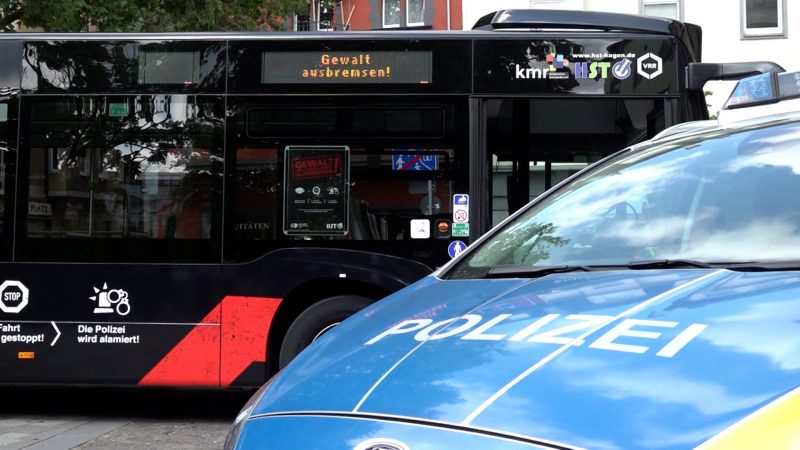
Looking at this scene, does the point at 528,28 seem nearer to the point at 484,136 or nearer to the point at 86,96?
the point at 484,136

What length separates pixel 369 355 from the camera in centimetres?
219

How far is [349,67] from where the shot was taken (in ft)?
21.4

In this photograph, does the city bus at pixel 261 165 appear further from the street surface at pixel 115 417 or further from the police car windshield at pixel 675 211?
the police car windshield at pixel 675 211

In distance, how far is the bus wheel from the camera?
630cm

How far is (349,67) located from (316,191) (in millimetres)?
975

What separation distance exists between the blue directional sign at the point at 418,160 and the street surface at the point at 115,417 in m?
2.32

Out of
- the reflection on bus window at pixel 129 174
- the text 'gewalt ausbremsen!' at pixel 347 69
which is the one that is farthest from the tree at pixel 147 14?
the text 'gewalt ausbremsen!' at pixel 347 69

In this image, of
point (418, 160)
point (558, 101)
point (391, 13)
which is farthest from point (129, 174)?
point (391, 13)

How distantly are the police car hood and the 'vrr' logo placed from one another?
14.2ft

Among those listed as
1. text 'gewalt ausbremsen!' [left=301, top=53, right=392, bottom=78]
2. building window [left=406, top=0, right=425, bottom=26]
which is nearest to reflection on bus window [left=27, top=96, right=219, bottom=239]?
text 'gewalt ausbremsen!' [left=301, top=53, right=392, bottom=78]

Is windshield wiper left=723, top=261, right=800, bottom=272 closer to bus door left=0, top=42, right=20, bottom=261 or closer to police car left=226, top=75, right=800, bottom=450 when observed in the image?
police car left=226, top=75, right=800, bottom=450

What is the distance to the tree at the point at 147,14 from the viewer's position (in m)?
11.9

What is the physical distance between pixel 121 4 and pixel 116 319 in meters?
7.55

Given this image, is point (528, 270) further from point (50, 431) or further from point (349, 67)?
point (50, 431)
